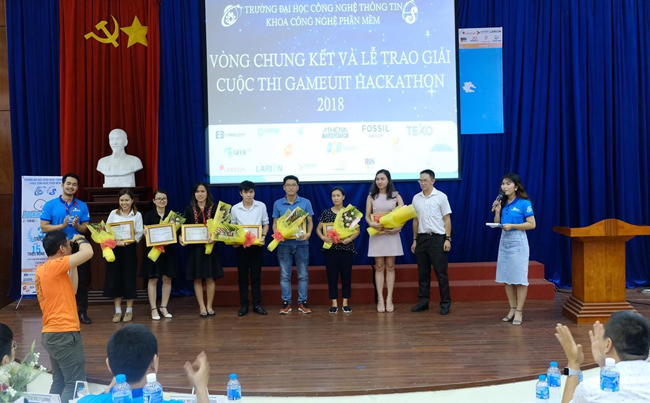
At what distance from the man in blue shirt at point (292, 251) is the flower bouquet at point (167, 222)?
956 millimetres

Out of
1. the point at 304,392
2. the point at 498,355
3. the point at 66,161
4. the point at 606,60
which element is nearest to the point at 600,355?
the point at 304,392

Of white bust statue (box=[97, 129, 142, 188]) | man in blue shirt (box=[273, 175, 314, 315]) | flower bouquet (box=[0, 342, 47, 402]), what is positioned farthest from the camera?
white bust statue (box=[97, 129, 142, 188])

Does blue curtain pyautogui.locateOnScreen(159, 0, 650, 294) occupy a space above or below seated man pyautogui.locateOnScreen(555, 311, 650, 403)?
above

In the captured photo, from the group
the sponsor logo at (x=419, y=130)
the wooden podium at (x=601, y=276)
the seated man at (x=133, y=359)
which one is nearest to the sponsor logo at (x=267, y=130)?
the sponsor logo at (x=419, y=130)

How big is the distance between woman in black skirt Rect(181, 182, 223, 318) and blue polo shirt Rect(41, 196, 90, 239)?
1025 mm

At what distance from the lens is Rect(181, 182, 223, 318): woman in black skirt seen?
629 centimetres

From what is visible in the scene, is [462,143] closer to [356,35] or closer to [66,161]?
[356,35]

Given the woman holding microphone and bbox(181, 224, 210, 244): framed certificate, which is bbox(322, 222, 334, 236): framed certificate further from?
the woman holding microphone

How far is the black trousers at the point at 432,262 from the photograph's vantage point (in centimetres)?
621

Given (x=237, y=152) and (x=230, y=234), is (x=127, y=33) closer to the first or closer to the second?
(x=237, y=152)

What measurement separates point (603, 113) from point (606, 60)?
0.62 m

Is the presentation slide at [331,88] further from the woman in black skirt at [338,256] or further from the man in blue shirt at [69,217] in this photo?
the man in blue shirt at [69,217]

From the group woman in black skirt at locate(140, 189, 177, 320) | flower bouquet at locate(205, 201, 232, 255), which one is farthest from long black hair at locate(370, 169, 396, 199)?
woman in black skirt at locate(140, 189, 177, 320)

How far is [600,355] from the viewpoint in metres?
2.32
